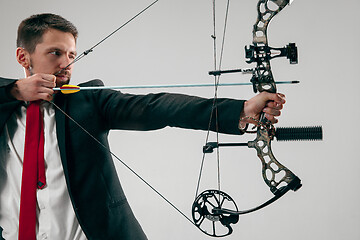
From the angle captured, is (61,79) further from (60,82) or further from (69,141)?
(69,141)

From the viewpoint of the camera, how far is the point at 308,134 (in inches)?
52.6

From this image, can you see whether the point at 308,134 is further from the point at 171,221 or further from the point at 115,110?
the point at 171,221

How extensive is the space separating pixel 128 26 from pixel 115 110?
4.19 ft

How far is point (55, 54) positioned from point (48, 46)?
0.13ft

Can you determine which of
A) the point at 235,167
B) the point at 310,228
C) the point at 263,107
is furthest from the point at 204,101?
the point at 310,228

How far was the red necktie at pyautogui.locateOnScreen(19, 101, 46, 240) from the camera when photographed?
5.08 ft

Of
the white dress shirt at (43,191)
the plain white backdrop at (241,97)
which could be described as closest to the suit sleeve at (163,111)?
the white dress shirt at (43,191)

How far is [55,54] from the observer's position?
66.5 inches

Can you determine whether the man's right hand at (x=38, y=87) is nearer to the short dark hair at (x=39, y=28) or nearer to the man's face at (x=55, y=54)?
the man's face at (x=55, y=54)

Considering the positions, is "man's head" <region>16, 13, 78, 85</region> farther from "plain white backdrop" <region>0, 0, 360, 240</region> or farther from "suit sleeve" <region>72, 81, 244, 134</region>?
"plain white backdrop" <region>0, 0, 360, 240</region>

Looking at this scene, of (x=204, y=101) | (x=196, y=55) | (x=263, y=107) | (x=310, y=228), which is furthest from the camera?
(x=196, y=55)

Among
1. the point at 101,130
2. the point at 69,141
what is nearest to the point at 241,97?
→ the point at 101,130

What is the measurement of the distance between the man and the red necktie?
0.03 meters

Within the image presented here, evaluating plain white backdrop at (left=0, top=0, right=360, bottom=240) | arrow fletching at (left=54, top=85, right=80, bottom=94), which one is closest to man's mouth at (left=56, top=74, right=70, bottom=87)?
arrow fletching at (left=54, top=85, right=80, bottom=94)
